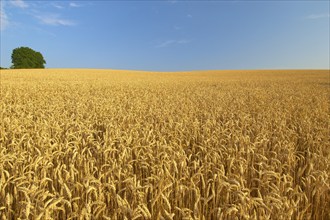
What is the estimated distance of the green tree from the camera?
74262mm

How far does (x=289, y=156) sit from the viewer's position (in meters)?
3.49

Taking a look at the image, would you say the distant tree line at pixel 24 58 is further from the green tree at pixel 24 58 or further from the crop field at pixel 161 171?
the crop field at pixel 161 171

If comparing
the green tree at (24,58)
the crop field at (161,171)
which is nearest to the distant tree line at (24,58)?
the green tree at (24,58)

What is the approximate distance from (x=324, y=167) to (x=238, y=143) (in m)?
1.34

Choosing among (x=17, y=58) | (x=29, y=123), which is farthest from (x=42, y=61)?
(x=29, y=123)

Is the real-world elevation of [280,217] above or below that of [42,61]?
below

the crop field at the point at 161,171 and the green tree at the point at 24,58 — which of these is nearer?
the crop field at the point at 161,171

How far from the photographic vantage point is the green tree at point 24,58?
74262 mm

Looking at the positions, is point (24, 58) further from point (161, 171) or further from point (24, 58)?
point (161, 171)

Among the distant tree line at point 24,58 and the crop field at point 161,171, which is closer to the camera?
the crop field at point 161,171

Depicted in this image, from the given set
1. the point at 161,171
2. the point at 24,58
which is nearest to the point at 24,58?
the point at 24,58

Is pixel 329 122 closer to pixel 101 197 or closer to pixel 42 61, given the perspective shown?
pixel 101 197

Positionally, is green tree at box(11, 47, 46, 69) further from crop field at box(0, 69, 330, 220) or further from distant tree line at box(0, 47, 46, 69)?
crop field at box(0, 69, 330, 220)

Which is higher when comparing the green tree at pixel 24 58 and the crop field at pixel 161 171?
the green tree at pixel 24 58
